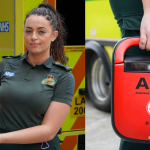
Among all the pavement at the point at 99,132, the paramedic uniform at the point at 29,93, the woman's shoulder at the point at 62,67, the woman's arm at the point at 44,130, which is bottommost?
the pavement at the point at 99,132

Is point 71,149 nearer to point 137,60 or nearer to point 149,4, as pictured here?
point 137,60

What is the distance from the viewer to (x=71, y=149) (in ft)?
8.63

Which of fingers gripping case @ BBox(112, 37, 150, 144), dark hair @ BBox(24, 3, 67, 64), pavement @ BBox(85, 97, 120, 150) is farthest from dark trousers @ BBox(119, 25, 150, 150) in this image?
pavement @ BBox(85, 97, 120, 150)

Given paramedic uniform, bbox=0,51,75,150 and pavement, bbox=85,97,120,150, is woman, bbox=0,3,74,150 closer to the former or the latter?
paramedic uniform, bbox=0,51,75,150

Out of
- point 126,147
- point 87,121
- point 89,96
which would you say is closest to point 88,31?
point 89,96

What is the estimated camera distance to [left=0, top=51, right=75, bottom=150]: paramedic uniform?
5.41 ft

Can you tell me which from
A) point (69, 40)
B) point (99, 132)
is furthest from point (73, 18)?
point (99, 132)

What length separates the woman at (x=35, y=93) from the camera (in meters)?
Result: 1.64

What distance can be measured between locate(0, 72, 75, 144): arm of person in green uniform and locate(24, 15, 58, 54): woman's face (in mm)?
187

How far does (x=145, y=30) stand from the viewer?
5.50 ft

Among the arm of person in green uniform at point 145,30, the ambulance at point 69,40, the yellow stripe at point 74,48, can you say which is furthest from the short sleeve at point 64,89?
the yellow stripe at point 74,48

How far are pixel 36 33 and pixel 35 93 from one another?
0.30 metres

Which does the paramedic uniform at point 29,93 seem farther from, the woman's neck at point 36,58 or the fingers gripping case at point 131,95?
the fingers gripping case at point 131,95

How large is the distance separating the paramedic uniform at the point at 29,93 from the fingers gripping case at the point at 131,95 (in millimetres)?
242
